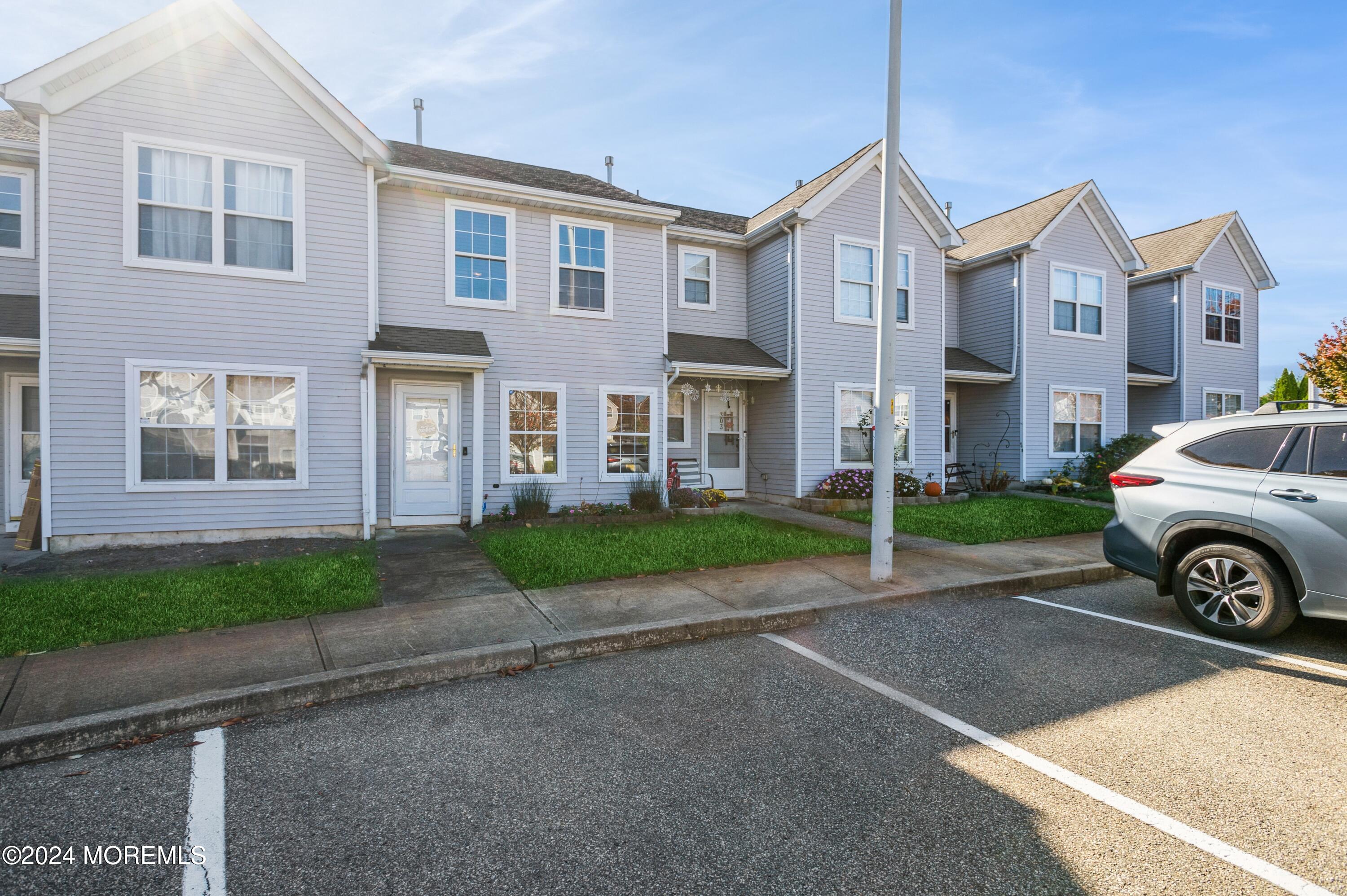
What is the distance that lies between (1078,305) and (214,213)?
18.4 metres

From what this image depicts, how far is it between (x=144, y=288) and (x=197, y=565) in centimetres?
409

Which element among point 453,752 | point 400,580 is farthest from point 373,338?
point 453,752

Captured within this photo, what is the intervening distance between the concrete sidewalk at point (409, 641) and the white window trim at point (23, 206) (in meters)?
8.59

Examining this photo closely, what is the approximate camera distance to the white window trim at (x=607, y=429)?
39.9ft

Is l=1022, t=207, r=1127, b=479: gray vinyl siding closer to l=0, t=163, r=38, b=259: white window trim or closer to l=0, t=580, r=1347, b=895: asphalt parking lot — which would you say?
l=0, t=580, r=1347, b=895: asphalt parking lot

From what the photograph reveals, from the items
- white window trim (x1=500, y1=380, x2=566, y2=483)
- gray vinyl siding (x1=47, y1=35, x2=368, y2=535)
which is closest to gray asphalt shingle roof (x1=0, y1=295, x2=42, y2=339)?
gray vinyl siding (x1=47, y1=35, x2=368, y2=535)

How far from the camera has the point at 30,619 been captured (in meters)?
5.51

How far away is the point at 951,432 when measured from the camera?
17828 mm

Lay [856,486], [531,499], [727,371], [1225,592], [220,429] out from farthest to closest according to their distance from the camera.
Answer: [856,486] → [727,371] → [531,499] → [220,429] → [1225,592]

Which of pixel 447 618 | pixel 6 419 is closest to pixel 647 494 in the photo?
pixel 447 618

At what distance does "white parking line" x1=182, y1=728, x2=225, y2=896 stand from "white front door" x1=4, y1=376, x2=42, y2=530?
9269 millimetres

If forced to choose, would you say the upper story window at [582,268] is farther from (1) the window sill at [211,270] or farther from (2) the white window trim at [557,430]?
(1) the window sill at [211,270]

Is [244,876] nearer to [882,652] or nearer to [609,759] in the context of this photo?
[609,759]

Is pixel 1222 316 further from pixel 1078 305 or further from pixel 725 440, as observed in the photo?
pixel 725 440
